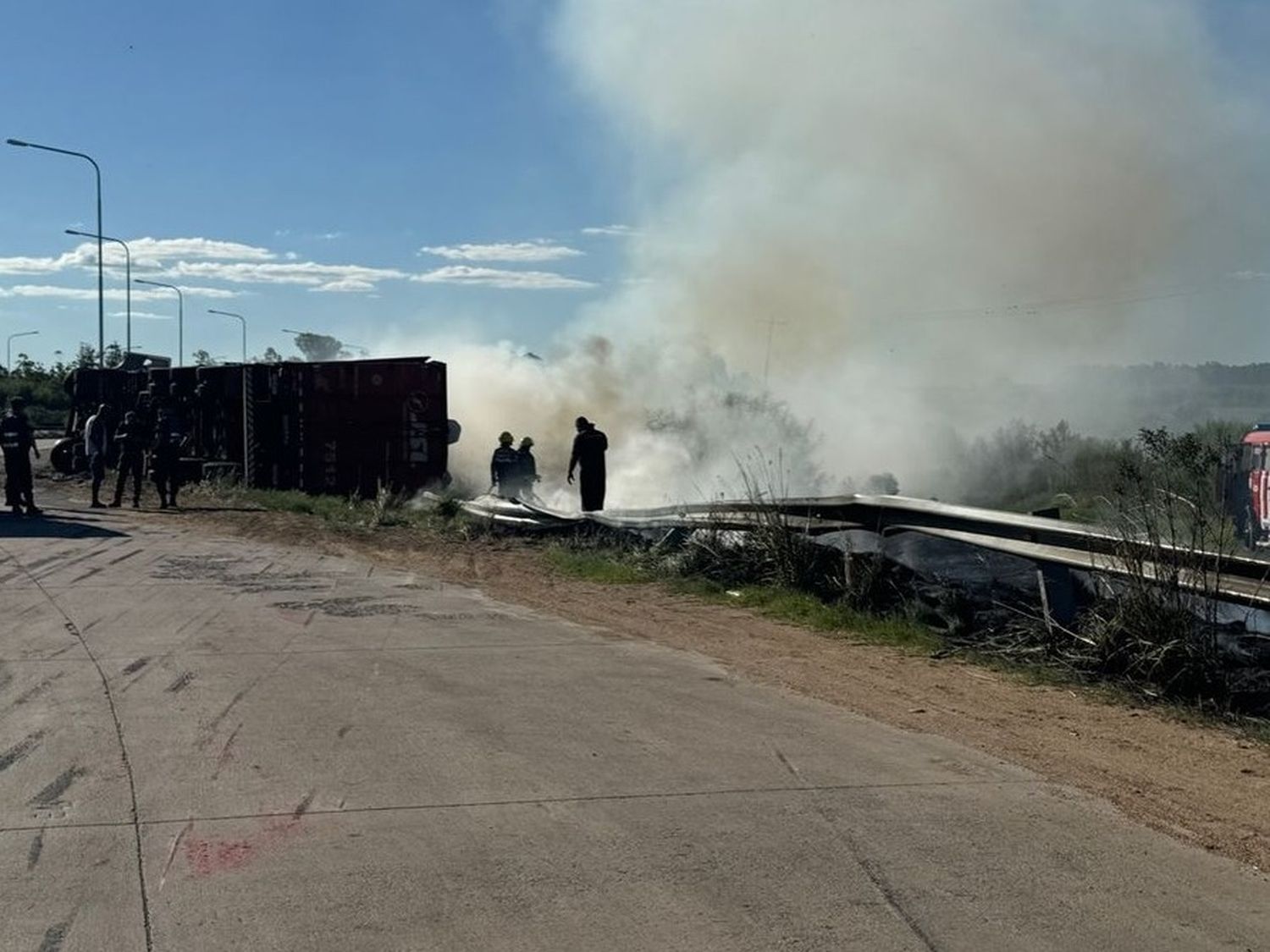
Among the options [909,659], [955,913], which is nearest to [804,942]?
[955,913]

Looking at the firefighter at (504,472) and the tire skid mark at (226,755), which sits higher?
the firefighter at (504,472)

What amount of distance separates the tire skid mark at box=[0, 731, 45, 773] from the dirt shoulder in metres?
4.07

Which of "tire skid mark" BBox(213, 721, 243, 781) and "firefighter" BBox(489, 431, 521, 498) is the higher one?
"firefighter" BBox(489, 431, 521, 498)

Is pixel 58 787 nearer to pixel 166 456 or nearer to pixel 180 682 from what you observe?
pixel 180 682

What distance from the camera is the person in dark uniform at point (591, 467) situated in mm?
18328

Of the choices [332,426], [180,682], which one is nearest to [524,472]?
[332,426]

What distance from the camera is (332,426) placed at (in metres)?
23.8

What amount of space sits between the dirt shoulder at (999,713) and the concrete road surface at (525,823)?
266 millimetres

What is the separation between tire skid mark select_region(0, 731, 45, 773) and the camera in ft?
20.8

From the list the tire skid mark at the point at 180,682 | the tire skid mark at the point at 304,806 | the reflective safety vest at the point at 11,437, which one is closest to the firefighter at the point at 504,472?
the reflective safety vest at the point at 11,437

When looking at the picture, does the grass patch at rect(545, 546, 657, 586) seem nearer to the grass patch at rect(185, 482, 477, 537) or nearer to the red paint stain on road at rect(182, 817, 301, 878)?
the grass patch at rect(185, 482, 477, 537)

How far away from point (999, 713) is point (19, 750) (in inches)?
200

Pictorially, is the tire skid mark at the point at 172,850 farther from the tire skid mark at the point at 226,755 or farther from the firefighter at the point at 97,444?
the firefighter at the point at 97,444

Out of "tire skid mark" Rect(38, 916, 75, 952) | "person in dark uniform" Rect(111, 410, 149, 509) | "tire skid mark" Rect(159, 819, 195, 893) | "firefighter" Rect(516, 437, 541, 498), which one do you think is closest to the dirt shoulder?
"tire skid mark" Rect(159, 819, 195, 893)
